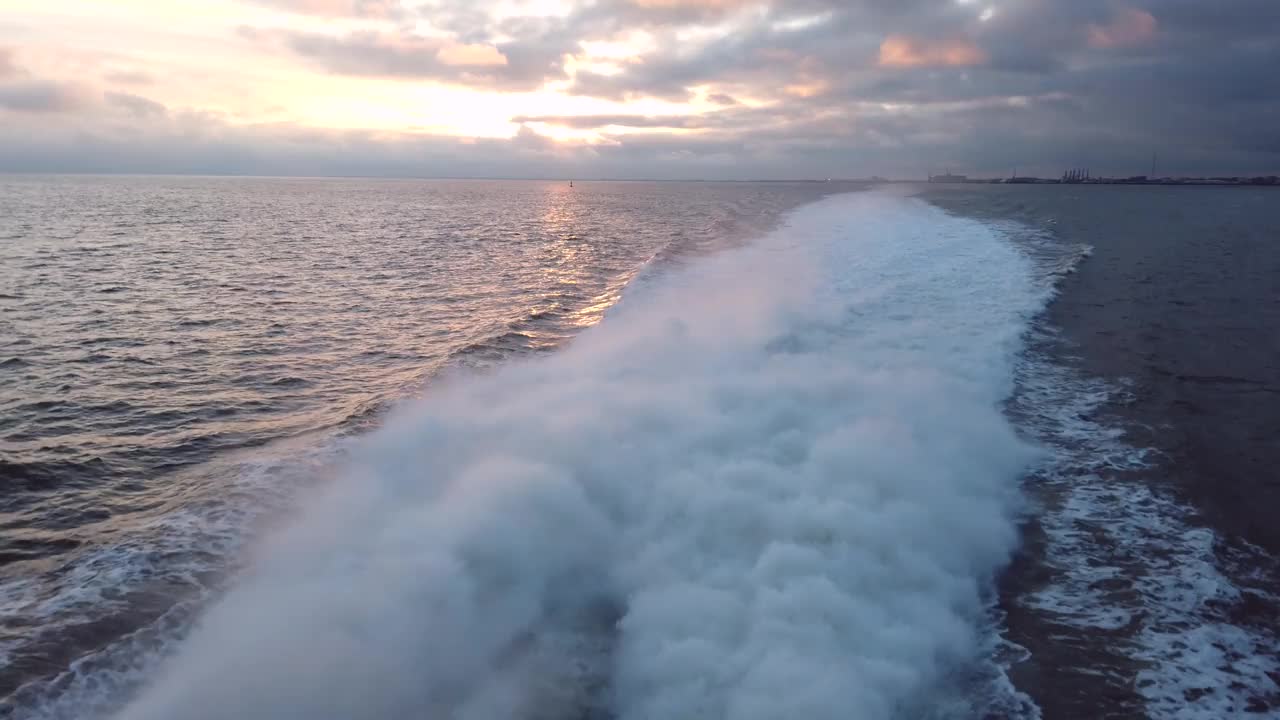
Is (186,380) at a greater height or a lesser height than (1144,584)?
greater

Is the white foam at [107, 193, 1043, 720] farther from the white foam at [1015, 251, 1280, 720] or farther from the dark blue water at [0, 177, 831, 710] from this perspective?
the dark blue water at [0, 177, 831, 710]

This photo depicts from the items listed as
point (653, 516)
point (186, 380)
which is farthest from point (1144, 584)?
point (186, 380)

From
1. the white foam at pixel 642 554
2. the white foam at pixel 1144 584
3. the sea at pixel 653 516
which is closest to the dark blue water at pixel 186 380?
the sea at pixel 653 516

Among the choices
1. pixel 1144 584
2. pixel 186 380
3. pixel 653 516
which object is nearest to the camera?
pixel 1144 584

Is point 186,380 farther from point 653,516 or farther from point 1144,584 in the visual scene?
point 1144,584

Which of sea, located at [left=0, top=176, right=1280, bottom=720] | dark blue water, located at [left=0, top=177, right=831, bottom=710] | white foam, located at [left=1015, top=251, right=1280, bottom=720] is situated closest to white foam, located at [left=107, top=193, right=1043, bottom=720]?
sea, located at [left=0, top=176, right=1280, bottom=720]

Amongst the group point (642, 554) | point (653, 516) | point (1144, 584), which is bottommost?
point (1144, 584)

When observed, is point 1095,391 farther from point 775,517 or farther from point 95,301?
point 95,301
